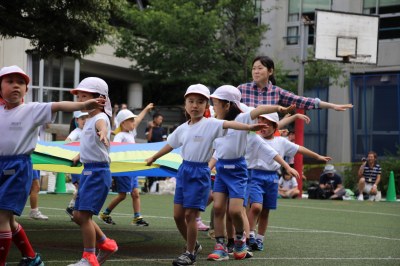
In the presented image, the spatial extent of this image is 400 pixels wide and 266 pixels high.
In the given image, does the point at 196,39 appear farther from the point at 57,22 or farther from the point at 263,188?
the point at 263,188

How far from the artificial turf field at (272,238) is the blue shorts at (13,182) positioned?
1.21 metres

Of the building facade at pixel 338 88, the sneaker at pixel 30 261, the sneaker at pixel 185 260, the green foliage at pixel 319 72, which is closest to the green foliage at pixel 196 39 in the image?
the building facade at pixel 338 88

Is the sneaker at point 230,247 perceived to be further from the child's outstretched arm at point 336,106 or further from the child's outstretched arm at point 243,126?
the child's outstretched arm at point 336,106

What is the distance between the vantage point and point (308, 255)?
9.48 m

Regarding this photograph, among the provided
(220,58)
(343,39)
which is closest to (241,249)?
(343,39)

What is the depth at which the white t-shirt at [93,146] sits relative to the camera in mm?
7930

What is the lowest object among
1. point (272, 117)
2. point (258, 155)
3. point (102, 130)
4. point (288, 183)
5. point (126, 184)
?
point (288, 183)

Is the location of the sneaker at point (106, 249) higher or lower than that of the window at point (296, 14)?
lower

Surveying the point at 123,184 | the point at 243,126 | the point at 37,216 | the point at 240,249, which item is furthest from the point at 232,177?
the point at 37,216

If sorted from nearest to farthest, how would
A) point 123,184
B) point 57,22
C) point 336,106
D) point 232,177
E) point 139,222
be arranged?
1. point 232,177
2. point 336,106
3. point 57,22
4. point 123,184
5. point 139,222

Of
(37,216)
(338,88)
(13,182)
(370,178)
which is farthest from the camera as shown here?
(338,88)

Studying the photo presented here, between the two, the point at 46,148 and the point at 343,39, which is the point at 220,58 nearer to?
the point at 343,39

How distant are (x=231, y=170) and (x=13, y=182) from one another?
2.67 metres

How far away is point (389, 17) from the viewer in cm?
3319
